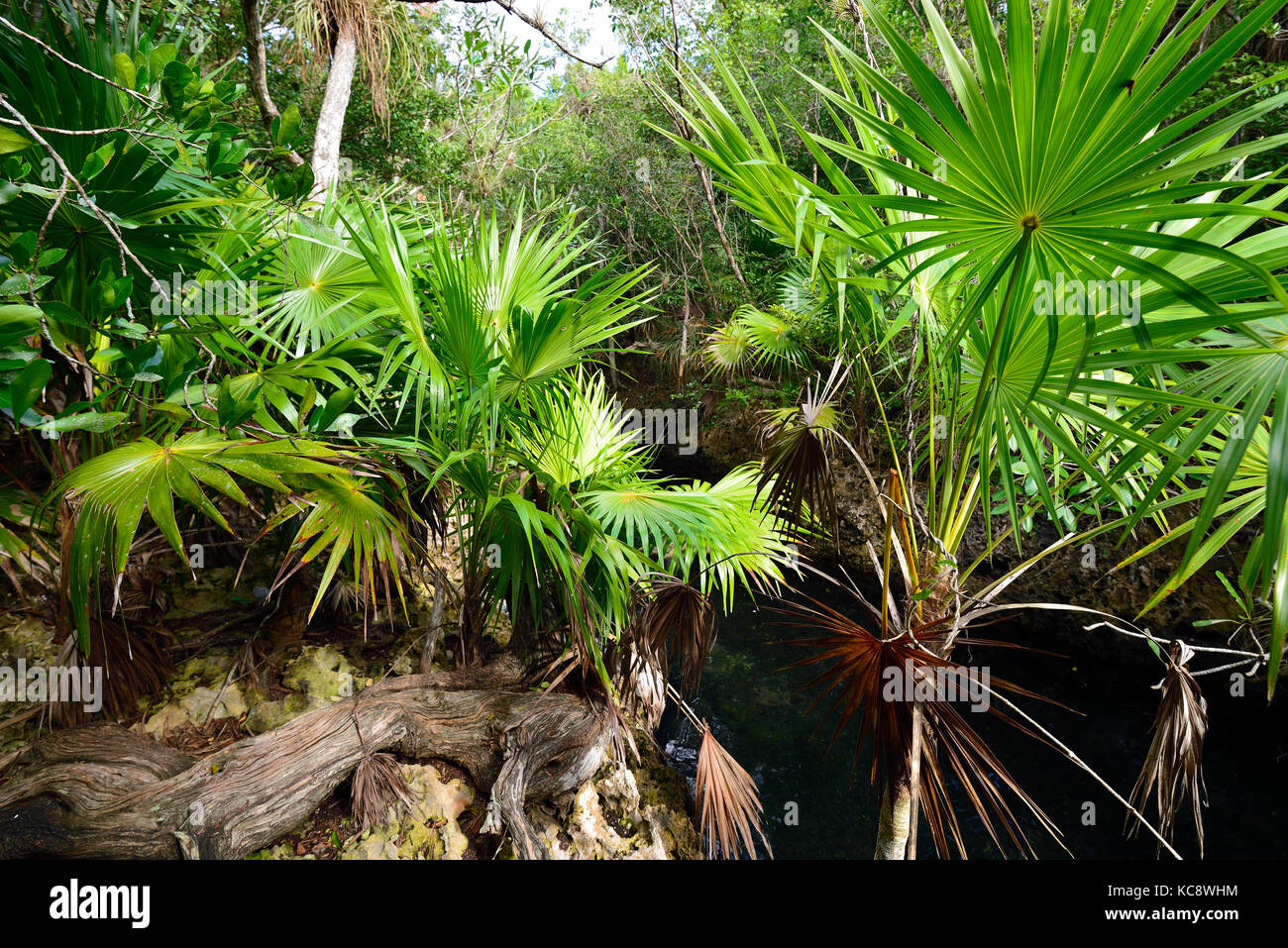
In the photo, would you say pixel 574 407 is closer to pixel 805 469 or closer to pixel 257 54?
pixel 805 469

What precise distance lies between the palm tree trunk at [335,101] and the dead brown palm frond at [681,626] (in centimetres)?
375

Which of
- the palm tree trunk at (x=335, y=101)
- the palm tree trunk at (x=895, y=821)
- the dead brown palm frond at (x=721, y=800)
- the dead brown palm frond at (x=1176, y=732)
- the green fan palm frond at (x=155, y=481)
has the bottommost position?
the dead brown palm frond at (x=721, y=800)

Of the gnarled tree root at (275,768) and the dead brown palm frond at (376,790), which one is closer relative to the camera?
the gnarled tree root at (275,768)

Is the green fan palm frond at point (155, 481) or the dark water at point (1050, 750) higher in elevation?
the green fan palm frond at point (155, 481)

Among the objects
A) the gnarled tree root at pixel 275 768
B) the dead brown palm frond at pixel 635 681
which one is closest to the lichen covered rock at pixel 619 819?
the gnarled tree root at pixel 275 768

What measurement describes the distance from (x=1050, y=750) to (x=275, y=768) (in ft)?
12.9

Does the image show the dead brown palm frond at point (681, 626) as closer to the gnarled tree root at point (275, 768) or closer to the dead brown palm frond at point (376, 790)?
the gnarled tree root at point (275, 768)

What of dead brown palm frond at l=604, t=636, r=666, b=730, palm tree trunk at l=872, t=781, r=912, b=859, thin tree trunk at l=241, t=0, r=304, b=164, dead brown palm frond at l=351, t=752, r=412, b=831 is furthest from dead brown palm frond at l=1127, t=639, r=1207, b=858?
thin tree trunk at l=241, t=0, r=304, b=164

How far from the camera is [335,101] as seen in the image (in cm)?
418

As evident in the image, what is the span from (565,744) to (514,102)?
7804 millimetres

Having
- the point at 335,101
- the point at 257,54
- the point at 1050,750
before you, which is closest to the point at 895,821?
the point at 1050,750

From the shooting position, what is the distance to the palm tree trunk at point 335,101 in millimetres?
4148

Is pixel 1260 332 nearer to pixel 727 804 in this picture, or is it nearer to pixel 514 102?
pixel 727 804

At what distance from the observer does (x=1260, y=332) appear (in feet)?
3.83
